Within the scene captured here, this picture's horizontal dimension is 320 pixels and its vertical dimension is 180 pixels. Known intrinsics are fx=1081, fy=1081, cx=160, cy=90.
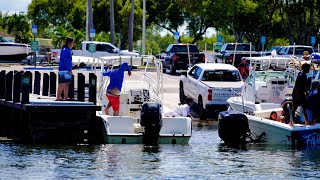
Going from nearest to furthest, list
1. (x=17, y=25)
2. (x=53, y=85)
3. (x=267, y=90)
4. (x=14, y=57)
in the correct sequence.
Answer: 1. (x=53, y=85)
2. (x=267, y=90)
3. (x=14, y=57)
4. (x=17, y=25)

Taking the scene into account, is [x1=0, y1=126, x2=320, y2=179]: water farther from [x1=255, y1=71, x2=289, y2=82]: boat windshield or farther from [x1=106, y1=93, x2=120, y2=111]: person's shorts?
[x1=255, y1=71, x2=289, y2=82]: boat windshield

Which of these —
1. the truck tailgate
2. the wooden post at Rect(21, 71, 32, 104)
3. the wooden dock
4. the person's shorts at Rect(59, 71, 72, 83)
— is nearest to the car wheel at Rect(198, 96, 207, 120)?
the truck tailgate

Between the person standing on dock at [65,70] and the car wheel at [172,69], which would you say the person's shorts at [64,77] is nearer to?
the person standing on dock at [65,70]

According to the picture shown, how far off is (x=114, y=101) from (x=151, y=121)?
1634 mm

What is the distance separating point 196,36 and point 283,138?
67.4m

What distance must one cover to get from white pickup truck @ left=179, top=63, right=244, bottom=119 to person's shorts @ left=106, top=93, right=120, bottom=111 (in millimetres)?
7538

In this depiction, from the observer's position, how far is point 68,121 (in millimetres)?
24781

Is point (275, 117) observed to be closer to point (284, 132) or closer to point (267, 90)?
point (284, 132)

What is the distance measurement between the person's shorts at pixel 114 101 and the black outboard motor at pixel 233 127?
2434mm

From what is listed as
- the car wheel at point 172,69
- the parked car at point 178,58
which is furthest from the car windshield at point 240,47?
the car wheel at point 172,69

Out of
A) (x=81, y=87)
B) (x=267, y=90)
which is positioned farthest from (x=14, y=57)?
(x=81, y=87)

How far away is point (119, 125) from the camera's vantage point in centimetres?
2430

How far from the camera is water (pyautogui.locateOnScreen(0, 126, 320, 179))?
19953 millimetres

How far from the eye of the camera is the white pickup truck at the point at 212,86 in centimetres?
3275
